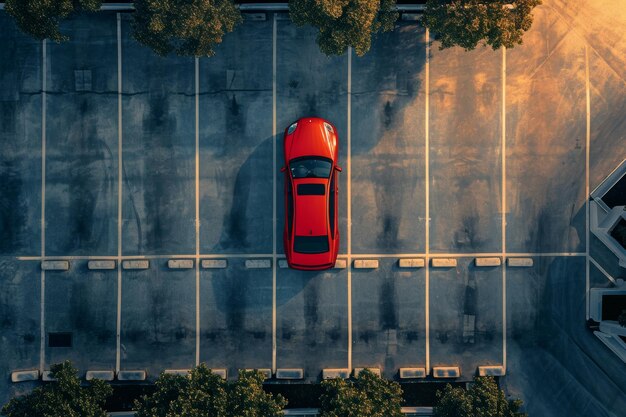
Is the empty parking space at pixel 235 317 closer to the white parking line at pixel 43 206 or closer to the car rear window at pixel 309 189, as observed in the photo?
the car rear window at pixel 309 189

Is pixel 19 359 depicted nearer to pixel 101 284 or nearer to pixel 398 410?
pixel 101 284

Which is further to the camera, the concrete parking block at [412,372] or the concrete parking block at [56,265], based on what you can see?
the concrete parking block at [412,372]

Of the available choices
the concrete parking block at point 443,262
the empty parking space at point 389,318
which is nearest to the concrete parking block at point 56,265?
the empty parking space at point 389,318

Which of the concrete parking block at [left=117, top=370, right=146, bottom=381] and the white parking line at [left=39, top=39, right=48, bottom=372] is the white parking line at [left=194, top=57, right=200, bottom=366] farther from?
the white parking line at [left=39, top=39, right=48, bottom=372]

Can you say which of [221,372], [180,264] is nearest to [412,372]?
[221,372]

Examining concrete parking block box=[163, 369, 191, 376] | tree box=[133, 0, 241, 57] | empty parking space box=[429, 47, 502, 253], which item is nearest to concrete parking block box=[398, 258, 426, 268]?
empty parking space box=[429, 47, 502, 253]

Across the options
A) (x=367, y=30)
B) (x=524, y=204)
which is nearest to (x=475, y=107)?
(x=524, y=204)
